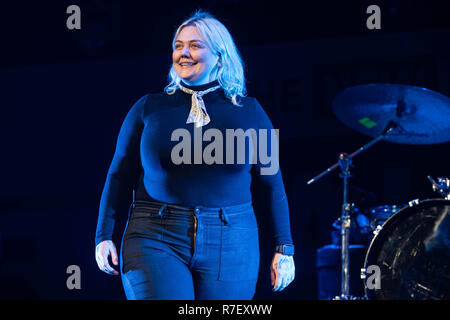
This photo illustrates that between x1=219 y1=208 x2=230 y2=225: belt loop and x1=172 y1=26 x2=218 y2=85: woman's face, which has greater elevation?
x1=172 y1=26 x2=218 y2=85: woman's face

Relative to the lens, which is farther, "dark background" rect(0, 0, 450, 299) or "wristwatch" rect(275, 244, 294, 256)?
"dark background" rect(0, 0, 450, 299)

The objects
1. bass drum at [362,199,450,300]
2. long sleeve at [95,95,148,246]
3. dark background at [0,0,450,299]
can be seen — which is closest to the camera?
long sleeve at [95,95,148,246]

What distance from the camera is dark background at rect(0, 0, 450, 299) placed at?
14.0 ft

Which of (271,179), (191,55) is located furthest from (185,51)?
(271,179)

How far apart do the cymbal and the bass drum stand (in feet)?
2.05

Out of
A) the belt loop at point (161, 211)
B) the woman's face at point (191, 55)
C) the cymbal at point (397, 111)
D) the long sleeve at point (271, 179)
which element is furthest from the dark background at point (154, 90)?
the belt loop at point (161, 211)

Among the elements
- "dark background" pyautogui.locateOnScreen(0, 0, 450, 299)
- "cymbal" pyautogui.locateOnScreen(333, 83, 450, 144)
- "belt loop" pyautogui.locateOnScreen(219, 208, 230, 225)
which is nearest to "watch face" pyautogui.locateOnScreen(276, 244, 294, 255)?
"belt loop" pyautogui.locateOnScreen(219, 208, 230, 225)

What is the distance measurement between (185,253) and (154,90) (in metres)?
2.88

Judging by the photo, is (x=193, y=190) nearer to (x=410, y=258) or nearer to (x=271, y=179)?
(x=271, y=179)

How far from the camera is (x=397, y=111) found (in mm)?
3701

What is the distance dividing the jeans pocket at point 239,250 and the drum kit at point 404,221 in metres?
1.59

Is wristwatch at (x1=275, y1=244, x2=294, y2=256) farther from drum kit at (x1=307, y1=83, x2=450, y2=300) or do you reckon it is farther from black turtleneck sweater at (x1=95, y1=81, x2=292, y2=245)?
drum kit at (x1=307, y1=83, x2=450, y2=300)
